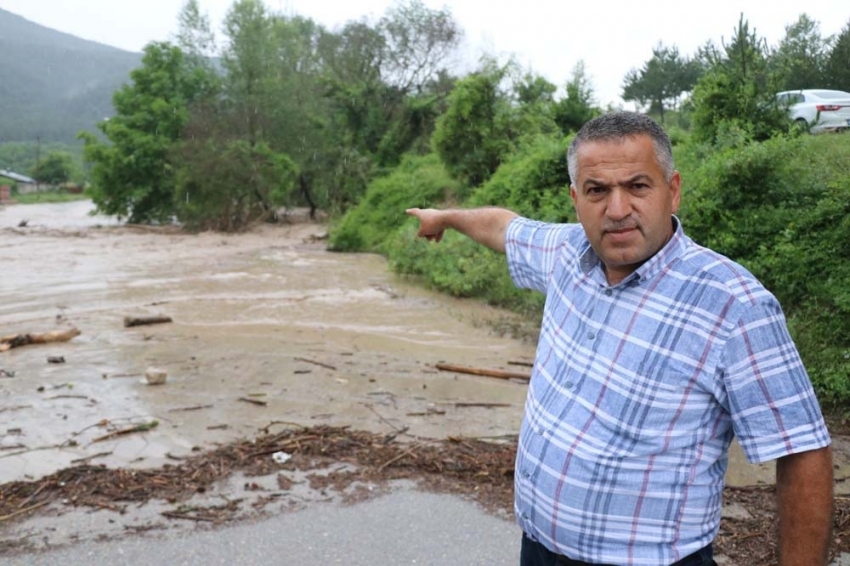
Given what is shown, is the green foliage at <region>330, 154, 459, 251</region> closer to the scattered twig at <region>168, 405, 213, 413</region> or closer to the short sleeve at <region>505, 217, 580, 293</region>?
the scattered twig at <region>168, 405, 213, 413</region>

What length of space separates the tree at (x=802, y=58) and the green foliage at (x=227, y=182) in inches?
820

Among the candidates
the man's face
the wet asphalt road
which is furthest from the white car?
the man's face

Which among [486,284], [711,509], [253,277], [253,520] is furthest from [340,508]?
[253,277]

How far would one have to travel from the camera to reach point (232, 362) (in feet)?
31.3

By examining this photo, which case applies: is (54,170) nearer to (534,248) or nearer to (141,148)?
(141,148)

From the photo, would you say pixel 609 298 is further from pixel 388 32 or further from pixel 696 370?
pixel 388 32

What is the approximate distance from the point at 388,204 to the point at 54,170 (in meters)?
76.3

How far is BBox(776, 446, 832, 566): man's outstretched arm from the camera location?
1812mm

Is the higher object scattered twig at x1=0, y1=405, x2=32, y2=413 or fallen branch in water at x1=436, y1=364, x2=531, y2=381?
scattered twig at x1=0, y1=405, x2=32, y2=413

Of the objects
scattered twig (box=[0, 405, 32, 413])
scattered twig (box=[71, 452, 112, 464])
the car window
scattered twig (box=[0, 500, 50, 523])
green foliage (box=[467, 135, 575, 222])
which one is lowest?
scattered twig (box=[0, 405, 32, 413])

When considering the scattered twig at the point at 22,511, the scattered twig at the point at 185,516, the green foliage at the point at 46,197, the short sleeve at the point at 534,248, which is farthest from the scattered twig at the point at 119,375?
the green foliage at the point at 46,197

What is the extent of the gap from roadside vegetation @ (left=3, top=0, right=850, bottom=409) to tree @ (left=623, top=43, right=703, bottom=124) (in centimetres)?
8

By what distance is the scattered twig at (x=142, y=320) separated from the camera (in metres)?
12.1

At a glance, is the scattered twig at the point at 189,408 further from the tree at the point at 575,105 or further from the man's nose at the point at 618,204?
the tree at the point at 575,105
